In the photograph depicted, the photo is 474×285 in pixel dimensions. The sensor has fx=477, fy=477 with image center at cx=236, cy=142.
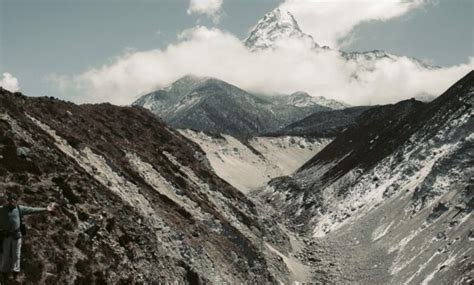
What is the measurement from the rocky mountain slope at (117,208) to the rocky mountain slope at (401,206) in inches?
484

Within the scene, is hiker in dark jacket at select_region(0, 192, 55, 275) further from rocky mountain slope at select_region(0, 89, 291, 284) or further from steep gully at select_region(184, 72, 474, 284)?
steep gully at select_region(184, 72, 474, 284)

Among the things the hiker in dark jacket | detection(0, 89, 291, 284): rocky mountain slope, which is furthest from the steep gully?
the hiker in dark jacket

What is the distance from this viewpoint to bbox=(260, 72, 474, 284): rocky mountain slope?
179 feet

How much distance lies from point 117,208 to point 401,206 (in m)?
52.8

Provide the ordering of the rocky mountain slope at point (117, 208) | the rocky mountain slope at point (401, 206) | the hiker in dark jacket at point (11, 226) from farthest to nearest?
the rocky mountain slope at point (401, 206) < the rocky mountain slope at point (117, 208) < the hiker in dark jacket at point (11, 226)

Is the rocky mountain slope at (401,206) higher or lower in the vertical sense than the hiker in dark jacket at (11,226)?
lower

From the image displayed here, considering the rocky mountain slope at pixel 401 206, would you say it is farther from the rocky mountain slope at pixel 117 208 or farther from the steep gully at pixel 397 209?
the rocky mountain slope at pixel 117 208

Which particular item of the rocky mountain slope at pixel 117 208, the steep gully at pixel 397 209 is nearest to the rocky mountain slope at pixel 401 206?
the steep gully at pixel 397 209

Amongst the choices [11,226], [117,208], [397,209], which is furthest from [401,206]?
[11,226]

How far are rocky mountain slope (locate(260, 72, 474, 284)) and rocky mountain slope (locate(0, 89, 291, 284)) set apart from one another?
1228 cm

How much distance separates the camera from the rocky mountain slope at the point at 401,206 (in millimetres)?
54656

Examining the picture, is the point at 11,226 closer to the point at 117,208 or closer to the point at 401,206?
the point at 117,208

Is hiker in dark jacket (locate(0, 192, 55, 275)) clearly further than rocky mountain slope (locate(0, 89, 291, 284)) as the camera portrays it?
No

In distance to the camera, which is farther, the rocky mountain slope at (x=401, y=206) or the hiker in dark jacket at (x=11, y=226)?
the rocky mountain slope at (x=401, y=206)
